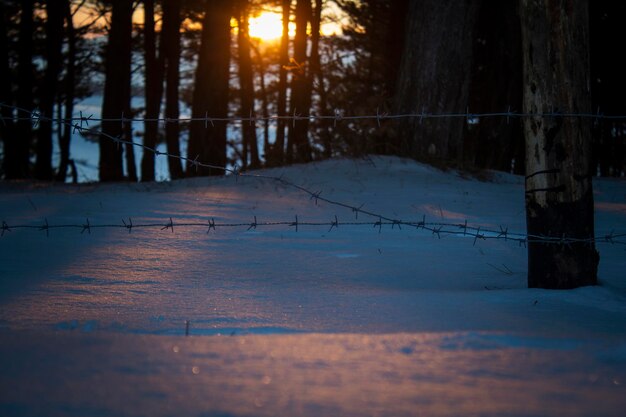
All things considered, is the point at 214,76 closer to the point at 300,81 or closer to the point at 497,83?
the point at 300,81

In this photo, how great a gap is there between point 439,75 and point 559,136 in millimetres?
7430

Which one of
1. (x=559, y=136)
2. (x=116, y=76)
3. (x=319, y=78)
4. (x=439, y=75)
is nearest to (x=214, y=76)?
(x=116, y=76)

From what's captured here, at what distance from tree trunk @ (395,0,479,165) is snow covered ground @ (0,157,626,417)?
5.19 metres

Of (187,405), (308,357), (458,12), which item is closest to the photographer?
(187,405)

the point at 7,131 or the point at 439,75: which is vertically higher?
the point at 439,75

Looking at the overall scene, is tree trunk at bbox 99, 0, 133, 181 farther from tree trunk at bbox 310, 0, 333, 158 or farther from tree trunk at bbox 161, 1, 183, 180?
tree trunk at bbox 310, 0, 333, 158

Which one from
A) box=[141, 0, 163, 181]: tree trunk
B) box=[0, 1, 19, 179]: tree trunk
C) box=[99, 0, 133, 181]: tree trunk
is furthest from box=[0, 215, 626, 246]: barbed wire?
box=[141, 0, 163, 181]: tree trunk


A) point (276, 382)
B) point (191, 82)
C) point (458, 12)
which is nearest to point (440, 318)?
point (276, 382)

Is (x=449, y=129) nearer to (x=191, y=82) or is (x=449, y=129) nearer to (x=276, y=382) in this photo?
(x=276, y=382)

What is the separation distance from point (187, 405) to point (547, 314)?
186 centimetres

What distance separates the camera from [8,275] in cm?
381

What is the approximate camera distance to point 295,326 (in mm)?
2924

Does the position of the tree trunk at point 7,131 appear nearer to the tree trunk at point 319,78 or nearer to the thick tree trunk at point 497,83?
the tree trunk at point 319,78

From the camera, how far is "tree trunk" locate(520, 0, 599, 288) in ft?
11.2
